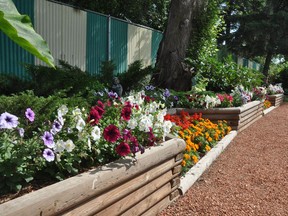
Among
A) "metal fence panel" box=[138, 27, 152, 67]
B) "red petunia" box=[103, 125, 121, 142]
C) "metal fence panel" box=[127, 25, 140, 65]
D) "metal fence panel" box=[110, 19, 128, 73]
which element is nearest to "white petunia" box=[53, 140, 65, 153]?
"red petunia" box=[103, 125, 121, 142]

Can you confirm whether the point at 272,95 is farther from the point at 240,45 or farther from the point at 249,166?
the point at 240,45

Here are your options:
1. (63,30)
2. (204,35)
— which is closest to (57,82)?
(63,30)

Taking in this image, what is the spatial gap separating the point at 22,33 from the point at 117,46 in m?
8.87

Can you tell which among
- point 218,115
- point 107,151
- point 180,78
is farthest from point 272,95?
point 107,151

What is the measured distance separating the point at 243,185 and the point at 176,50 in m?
4.81

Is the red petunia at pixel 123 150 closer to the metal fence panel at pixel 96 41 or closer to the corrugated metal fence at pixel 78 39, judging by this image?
the corrugated metal fence at pixel 78 39

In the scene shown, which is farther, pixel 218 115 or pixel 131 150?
pixel 218 115

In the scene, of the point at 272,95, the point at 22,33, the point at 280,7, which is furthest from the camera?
the point at 280,7

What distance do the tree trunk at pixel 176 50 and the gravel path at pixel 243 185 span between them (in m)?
2.38

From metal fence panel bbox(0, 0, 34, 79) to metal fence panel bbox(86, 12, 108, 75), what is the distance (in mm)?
1812

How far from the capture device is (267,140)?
6699mm

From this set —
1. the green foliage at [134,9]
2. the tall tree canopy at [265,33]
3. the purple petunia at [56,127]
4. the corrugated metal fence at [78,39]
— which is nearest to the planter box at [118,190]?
the purple petunia at [56,127]

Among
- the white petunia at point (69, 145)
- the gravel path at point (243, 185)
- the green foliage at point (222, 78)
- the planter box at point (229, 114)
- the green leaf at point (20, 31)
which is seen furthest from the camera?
the green foliage at point (222, 78)

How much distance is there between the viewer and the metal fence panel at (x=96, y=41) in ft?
27.0
